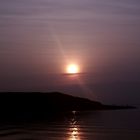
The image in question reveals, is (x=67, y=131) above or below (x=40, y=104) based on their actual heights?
below

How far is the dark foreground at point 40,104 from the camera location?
106 metres

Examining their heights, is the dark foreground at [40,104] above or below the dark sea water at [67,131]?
above

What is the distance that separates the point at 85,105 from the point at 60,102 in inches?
778

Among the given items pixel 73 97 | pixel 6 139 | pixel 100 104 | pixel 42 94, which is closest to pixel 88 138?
pixel 6 139

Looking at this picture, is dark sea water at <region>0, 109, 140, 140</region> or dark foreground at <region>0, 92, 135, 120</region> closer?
dark sea water at <region>0, 109, 140, 140</region>

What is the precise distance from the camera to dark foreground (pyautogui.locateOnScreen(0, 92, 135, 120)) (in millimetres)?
105575

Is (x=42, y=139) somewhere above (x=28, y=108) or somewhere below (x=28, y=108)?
below

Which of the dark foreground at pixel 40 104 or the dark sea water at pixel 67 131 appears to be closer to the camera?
the dark sea water at pixel 67 131

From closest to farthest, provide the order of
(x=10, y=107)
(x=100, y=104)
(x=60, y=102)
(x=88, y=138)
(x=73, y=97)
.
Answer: (x=88, y=138)
(x=10, y=107)
(x=60, y=102)
(x=73, y=97)
(x=100, y=104)

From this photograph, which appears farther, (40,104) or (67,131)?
(40,104)

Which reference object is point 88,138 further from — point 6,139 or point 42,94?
point 42,94

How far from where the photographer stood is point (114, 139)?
37.4 metres

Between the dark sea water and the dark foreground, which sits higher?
the dark foreground

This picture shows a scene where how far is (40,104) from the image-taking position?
410 ft
